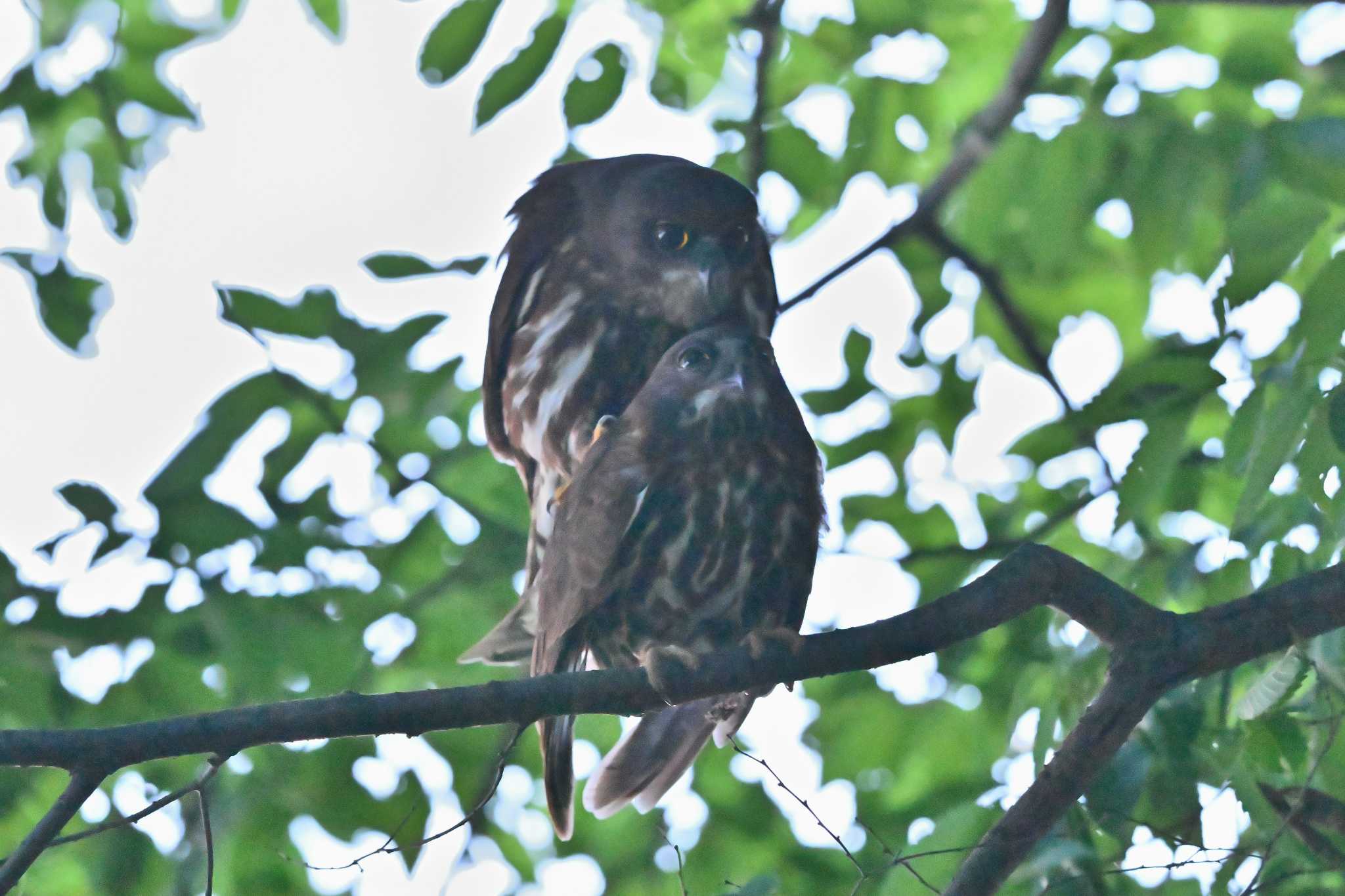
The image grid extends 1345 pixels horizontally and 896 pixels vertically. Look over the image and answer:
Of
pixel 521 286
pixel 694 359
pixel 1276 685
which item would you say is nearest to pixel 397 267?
pixel 521 286

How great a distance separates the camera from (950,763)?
147 inches

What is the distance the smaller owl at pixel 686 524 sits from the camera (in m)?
2.39

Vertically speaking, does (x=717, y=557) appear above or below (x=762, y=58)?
below

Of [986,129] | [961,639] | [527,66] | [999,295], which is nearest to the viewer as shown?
[961,639]

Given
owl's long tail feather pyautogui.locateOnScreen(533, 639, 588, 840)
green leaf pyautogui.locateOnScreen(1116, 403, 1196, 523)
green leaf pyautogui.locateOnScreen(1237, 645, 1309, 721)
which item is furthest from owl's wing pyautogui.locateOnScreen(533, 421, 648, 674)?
green leaf pyautogui.locateOnScreen(1237, 645, 1309, 721)

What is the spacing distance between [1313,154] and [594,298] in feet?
5.13

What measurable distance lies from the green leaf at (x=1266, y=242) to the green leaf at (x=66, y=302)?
2966 mm

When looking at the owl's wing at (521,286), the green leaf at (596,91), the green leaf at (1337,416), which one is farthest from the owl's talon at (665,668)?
the green leaf at (596,91)

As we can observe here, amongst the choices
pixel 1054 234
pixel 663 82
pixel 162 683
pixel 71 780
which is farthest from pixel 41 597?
pixel 1054 234

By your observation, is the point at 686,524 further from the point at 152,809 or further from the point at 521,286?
the point at 521,286

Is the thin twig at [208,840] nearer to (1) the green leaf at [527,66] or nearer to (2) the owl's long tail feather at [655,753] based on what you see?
(2) the owl's long tail feather at [655,753]

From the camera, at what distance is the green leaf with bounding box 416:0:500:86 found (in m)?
3.12

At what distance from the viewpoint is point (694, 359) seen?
2.46 m

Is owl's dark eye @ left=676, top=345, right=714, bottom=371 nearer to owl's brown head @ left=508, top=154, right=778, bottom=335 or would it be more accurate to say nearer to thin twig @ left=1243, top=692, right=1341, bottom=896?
owl's brown head @ left=508, top=154, right=778, bottom=335
